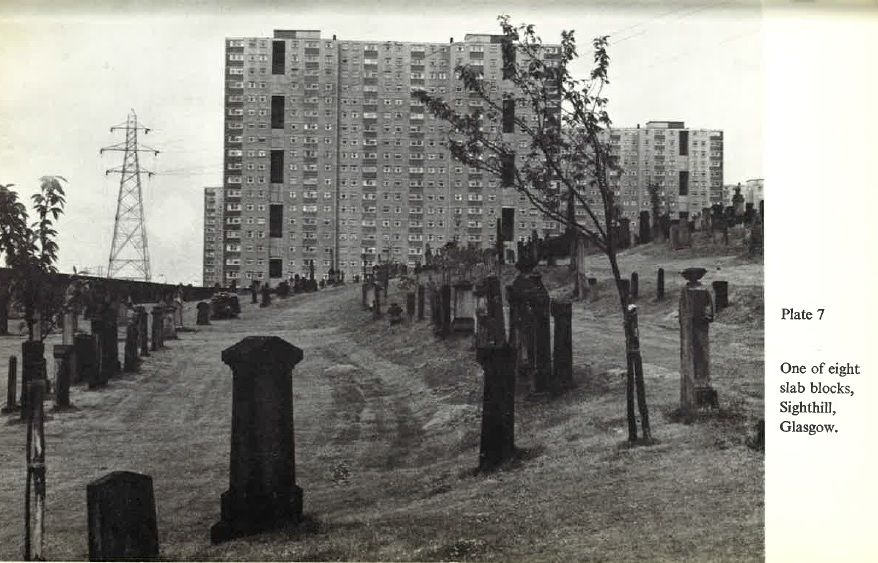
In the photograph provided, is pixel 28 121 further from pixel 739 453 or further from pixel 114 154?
pixel 739 453

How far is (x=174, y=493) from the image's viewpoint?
4008 millimetres

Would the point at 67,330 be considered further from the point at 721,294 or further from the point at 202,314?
the point at 721,294

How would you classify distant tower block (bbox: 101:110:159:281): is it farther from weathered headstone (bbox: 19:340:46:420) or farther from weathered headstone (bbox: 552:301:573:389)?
weathered headstone (bbox: 552:301:573:389)

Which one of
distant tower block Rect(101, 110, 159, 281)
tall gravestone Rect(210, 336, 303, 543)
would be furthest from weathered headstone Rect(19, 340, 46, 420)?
tall gravestone Rect(210, 336, 303, 543)

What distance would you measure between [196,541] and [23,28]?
277cm

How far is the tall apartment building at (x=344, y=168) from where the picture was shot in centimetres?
436

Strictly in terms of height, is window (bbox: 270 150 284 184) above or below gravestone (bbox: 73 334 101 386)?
above

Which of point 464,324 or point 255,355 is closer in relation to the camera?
point 255,355

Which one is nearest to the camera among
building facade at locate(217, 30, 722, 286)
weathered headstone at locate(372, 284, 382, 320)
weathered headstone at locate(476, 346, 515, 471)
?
weathered headstone at locate(476, 346, 515, 471)

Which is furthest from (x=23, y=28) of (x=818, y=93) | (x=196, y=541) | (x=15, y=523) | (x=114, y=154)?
(x=818, y=93)

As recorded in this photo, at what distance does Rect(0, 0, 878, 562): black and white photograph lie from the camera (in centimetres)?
397

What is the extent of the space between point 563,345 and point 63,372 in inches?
102

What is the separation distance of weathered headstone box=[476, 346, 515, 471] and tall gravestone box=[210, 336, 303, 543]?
956 millimetres

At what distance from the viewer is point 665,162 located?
4270mm
